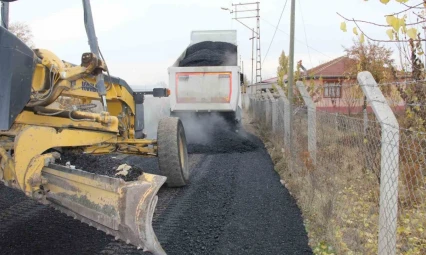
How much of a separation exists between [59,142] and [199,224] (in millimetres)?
1903

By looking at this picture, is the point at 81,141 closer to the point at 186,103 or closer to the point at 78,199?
the point at 78,199

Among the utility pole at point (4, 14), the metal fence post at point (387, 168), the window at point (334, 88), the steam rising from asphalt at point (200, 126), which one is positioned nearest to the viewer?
the metal fence post at point (387, 168)

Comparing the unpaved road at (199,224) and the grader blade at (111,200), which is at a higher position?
the grader blade at (111,200)

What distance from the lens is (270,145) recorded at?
37.9 ft

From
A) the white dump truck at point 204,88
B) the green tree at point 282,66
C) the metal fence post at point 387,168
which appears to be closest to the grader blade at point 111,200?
the metal fence post at point 387,168

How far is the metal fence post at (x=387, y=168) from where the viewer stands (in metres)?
3.01

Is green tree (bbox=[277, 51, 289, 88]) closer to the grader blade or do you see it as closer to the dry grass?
the dry grass

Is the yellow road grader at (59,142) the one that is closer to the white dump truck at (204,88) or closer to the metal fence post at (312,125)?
the metal fence post at (312,125)

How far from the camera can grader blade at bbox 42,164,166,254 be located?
307 centimetres

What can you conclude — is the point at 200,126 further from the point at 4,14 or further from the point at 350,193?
the point at 4,14

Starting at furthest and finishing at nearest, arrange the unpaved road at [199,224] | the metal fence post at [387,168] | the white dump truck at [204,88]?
the white dump truck at [204,88] → the unpaved road at [199,224] → the metal fence post at [387,168]

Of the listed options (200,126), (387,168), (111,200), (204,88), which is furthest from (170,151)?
(200,126)

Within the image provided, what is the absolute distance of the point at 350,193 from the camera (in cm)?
519

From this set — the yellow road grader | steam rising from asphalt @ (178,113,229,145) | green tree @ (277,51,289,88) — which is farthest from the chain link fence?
green tree @ (277,51,289,88)
